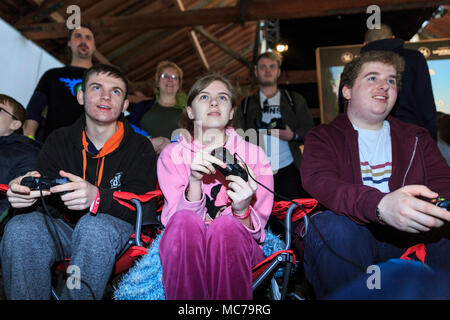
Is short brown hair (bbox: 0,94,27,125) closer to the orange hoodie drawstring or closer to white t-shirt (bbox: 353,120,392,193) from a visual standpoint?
the orange hoodie drawstring

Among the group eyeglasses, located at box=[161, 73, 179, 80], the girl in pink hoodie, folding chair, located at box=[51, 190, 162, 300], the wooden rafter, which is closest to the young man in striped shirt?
the girl in pink hoodie

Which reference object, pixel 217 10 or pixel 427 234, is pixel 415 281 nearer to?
pixel 427 234

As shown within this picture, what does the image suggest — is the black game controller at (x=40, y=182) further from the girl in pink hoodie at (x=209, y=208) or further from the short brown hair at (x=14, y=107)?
the short brown hair at (x=14, y=107)

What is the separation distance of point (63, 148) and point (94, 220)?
601mm

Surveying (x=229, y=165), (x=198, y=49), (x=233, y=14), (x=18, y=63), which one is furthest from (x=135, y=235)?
(x=198, y=49)

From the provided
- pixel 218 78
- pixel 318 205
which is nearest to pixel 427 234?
pixel 318 205

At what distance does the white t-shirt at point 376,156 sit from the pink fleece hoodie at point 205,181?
1.46 feet

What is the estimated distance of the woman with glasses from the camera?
3035 mm

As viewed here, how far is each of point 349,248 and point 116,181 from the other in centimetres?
117

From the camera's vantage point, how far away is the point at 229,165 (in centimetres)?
143

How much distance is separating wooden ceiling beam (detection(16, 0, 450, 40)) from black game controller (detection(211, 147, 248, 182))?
466 cm

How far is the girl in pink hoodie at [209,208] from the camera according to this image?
1.26 metres
